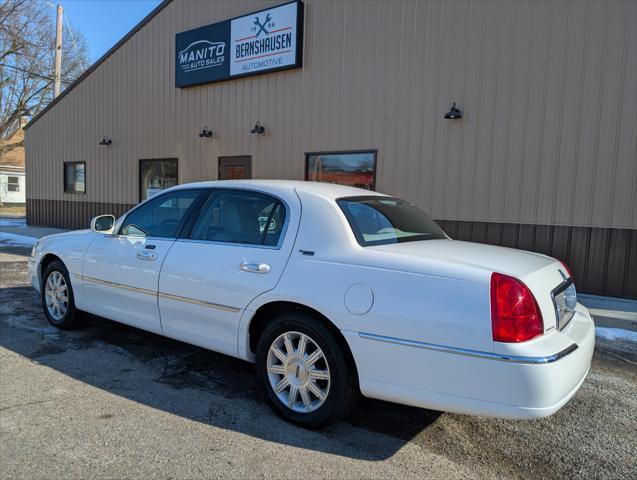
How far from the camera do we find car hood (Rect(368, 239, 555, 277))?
9.06 feet

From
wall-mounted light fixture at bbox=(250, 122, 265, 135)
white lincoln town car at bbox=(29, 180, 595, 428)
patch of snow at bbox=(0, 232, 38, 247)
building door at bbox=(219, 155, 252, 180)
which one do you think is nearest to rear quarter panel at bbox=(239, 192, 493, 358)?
white lincoln town car at bbox=(29, 180, 595, 428)

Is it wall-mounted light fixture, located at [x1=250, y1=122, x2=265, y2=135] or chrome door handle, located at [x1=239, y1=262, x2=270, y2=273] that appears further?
wall-mounted light fixture, located at [x1=250, y1=122, x2=265, y2=135]

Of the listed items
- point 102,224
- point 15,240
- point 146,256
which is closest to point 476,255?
point 146,256

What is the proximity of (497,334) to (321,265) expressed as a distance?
1.11 metres

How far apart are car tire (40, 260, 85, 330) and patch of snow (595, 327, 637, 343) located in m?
5.62

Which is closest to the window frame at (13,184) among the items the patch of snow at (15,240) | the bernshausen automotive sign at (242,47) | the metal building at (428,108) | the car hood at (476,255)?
the patch of snow at (15,240)

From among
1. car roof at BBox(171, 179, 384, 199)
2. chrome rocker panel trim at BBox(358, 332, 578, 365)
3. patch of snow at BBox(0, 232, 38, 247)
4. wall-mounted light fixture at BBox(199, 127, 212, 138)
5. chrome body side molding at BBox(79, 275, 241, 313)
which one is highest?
wall-mounted light fixture at BBox(199, 127, 212, 138)

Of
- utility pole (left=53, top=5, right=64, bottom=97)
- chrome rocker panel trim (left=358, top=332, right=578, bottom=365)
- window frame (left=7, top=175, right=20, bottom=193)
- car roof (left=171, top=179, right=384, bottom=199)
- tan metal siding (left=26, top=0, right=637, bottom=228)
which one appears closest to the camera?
chrome rocker panel trim (left=358, top=332, right=578, bottom=365)

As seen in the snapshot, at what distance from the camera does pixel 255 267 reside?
329cm

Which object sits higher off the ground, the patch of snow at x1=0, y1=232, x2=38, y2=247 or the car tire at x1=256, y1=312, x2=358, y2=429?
the car tire at x1=256, y1=312, x2=358, y2=429

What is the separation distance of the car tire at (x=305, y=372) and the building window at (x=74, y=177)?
13931mm

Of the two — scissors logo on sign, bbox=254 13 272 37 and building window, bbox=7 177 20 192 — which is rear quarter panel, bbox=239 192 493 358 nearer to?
scissors logo on sign, bbox=254 13 272 37

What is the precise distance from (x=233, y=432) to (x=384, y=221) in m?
1.76

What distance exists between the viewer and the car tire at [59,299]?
486cm
